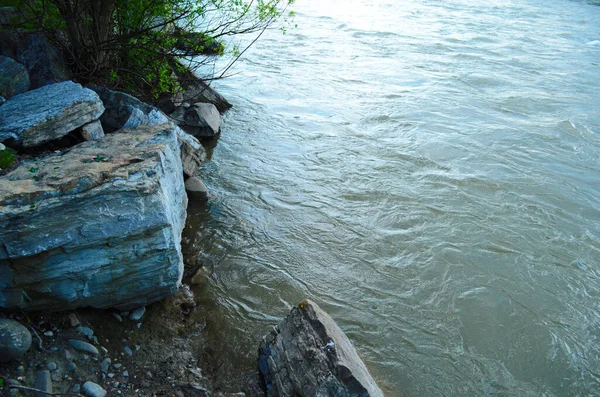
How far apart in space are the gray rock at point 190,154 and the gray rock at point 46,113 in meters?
1.42

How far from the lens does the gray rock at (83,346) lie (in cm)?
398

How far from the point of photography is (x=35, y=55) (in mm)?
6770

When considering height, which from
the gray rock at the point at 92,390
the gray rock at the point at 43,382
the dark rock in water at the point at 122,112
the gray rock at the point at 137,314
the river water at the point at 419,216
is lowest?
the river water at the point at 419,216

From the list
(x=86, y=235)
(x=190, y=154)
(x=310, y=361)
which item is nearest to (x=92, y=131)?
(x=190, y=154)

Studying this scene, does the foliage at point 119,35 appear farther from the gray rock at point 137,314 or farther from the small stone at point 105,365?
the small stone at point 105,365

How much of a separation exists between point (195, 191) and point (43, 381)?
3540 millimetres

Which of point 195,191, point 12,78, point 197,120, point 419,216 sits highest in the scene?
point 12,78

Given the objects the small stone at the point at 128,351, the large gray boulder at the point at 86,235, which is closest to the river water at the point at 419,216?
the small stone at the point at 128,351

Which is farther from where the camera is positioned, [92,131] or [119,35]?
[119,35]

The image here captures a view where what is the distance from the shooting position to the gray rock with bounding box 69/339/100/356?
3.98 meters

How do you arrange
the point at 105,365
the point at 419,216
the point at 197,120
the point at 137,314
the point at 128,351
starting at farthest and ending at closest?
the point at 197,120, the point at 419,216, the point at 137,314, the point at 128,351, the point at 105,365

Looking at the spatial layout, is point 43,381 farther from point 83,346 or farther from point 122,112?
point 122,112

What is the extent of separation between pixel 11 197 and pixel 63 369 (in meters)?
1.36

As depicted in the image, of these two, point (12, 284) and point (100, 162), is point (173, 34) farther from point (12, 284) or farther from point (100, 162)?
point (12, 284)
